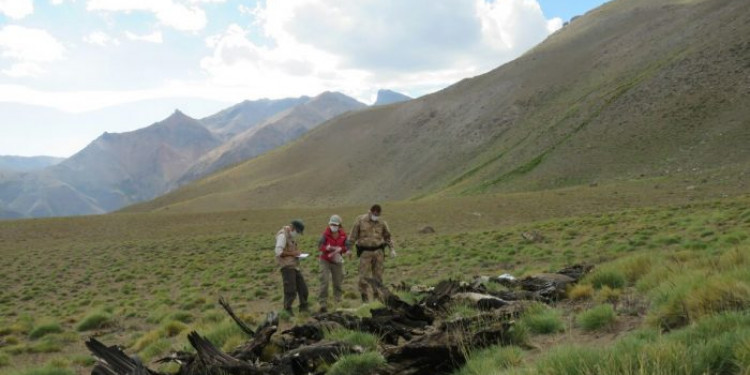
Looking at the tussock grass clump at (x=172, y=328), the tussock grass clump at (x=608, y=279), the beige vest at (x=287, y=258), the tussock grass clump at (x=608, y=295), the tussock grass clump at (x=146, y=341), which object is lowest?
the tussock grass clump at (x=608, y=279)

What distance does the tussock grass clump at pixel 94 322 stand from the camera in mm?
13727

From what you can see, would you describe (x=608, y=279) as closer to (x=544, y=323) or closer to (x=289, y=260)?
(x=544, y=323)

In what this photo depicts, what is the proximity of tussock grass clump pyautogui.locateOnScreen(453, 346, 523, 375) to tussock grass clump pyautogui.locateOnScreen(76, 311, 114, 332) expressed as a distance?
11.5 metres

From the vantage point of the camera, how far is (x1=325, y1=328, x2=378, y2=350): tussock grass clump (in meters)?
6.93

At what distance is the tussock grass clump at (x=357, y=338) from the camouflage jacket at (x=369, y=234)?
5299mm

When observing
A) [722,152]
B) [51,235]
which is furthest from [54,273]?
[722,152]

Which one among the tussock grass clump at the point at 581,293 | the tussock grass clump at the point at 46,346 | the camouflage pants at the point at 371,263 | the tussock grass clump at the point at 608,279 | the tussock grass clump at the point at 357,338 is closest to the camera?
the tussock grass clump at the point at 357,338

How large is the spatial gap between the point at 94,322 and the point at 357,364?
10714 mm

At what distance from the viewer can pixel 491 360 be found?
5.40m

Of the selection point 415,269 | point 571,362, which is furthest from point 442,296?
point 415,269

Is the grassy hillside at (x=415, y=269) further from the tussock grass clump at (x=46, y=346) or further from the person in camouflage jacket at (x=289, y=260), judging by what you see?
the person in camouflage jacket at (x=289, y=260)

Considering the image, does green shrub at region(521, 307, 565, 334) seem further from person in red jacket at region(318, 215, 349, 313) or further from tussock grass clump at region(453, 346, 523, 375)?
person in red jacket at region(318, 215, 349, 313)

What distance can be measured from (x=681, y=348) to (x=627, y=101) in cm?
6383

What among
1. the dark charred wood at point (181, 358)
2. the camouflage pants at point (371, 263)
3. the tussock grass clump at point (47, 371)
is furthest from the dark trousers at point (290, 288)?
the dark charred wood at point (181, 358)
